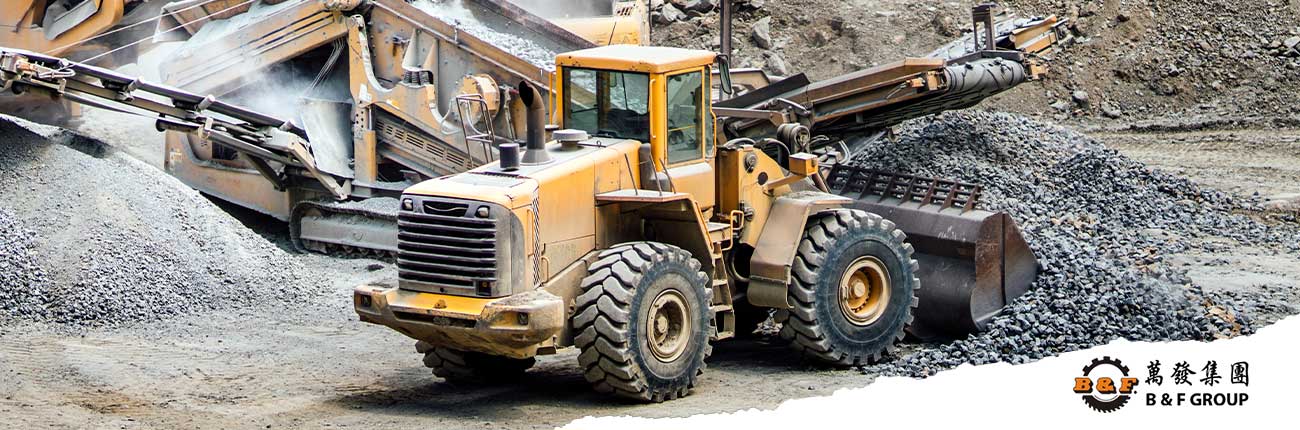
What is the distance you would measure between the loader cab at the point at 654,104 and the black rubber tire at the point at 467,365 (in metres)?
1.35

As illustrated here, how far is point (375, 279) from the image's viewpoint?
1241cm

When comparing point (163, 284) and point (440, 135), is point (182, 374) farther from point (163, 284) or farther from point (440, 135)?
point (440, 135)

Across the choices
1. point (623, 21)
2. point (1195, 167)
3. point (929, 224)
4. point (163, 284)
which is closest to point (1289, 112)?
point (1195, 167)

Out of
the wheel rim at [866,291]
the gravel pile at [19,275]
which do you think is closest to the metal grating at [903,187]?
the wheel rim at [866,291]

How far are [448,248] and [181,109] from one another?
5.12 metres

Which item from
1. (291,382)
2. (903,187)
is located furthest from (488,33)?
(291,382)

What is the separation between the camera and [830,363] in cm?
941

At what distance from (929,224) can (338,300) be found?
4324mm

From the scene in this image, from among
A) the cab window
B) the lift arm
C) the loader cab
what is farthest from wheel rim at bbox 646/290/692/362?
the lift arm

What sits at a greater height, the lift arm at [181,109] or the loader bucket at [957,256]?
the lift arm at [181,109]

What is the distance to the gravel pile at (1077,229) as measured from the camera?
9391 millimetres

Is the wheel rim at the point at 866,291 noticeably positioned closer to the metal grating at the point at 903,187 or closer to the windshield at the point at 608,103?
the metal grating at the point at 903,187

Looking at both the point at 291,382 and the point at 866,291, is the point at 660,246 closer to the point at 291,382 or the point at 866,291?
the point at 866,291

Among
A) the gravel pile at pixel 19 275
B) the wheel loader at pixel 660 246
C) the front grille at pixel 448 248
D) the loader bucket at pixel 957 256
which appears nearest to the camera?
the front grille at pixel 448 248
